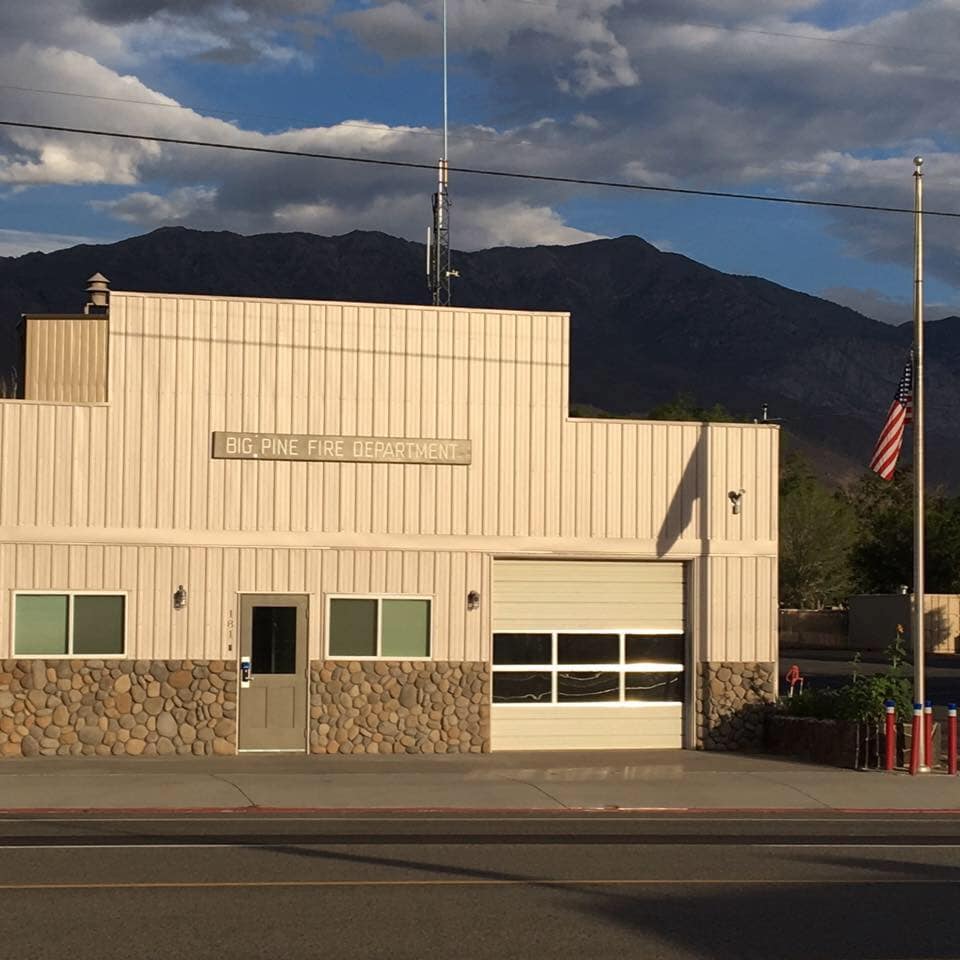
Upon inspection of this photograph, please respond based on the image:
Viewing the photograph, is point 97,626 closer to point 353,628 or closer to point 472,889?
point 353,628

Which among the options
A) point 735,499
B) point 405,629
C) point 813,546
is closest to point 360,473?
point 405,629

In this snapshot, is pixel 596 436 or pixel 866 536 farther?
pixel 866 536

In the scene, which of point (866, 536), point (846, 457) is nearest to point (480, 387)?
point (866, 536)

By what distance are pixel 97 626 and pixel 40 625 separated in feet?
2.65

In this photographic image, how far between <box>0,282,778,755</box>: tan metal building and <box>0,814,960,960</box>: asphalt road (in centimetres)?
598

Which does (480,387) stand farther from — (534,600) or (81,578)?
(81,578)

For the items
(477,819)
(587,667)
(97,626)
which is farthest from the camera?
(587,667)

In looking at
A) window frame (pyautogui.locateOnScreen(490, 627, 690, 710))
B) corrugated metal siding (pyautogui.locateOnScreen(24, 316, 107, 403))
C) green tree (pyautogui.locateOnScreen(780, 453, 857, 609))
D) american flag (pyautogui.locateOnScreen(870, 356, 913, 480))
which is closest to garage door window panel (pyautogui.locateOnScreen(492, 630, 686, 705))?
window frame (pyautogui.locateOnScreen(490, 627, 690, 710))

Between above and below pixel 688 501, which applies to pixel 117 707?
below

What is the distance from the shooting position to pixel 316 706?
22.9 meters

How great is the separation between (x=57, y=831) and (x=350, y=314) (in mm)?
10331

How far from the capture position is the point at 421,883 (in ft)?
39.9

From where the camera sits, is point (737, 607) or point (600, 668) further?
point (737, 607)

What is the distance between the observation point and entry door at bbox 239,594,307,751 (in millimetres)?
22844
